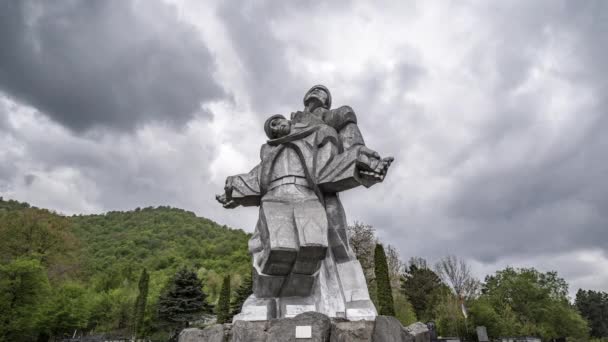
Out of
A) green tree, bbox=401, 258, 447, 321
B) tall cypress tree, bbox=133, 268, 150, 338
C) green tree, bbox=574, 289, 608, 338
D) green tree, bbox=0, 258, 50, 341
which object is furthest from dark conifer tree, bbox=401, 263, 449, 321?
green tree, bbox=574, 289, 608, 338

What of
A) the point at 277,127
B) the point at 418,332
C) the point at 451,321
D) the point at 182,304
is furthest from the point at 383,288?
the point at 277,127

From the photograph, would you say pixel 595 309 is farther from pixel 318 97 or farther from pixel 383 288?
pixel 318 97

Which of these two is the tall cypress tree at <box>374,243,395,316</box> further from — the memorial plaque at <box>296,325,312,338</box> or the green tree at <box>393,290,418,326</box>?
the memorial plaque at <box>296,325,312,338</box>

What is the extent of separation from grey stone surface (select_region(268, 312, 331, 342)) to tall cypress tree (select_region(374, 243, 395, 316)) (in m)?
19.9

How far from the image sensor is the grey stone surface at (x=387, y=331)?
3.41m

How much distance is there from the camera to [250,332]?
3662 millimetres

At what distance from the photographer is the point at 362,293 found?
428cm

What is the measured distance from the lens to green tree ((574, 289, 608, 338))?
65.2 meters

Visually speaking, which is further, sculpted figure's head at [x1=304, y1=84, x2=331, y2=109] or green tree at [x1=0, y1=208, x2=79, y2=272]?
green tree at [x1=0, y1=208, x2=79, y2=272]

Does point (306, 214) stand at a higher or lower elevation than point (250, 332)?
higher

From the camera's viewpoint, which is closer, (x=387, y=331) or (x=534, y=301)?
(x=387, y=331)

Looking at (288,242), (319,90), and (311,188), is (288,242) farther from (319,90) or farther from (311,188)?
(319,90)

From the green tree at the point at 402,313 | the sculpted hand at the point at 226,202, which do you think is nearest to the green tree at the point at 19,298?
the sculpted hand at the point at 226,202

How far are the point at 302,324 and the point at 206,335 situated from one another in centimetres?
108
